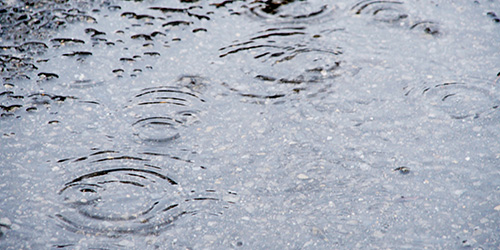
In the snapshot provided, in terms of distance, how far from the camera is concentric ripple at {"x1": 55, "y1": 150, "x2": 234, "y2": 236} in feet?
9.30

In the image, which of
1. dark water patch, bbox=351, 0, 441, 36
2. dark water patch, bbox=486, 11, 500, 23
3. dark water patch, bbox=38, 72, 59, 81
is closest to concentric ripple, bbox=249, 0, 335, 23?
dark water patch, bbox=351, 0, 441, 36

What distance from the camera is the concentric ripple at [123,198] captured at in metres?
2.84

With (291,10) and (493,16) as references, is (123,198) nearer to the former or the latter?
(291,10)

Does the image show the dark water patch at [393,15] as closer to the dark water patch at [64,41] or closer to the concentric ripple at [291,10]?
the concentric ripple at [291,10]

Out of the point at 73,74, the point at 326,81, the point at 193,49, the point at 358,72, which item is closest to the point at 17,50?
the point at 73,74

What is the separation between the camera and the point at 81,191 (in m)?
3.03

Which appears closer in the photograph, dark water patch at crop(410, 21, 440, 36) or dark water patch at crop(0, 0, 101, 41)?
dark water patch at crop(0, 0, 101, 41)

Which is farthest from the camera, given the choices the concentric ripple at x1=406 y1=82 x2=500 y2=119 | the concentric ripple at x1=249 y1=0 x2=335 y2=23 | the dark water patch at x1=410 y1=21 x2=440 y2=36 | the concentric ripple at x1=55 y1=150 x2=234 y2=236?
the concentric ripple at x1=249 y1=0 x2=335 y2=23

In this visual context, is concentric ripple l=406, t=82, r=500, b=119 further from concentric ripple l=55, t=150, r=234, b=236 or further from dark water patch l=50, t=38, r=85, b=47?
dark water patch l=50, t=38, r=85, b=47

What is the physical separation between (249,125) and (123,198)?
103cm

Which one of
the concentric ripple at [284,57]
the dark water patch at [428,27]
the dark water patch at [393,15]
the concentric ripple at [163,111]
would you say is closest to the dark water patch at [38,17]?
the concentric ripple at [163,111]

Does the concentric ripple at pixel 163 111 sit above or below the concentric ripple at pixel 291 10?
below

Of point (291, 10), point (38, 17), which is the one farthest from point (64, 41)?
point (291, 10)

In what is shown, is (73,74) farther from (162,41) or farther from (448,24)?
(448,24)
